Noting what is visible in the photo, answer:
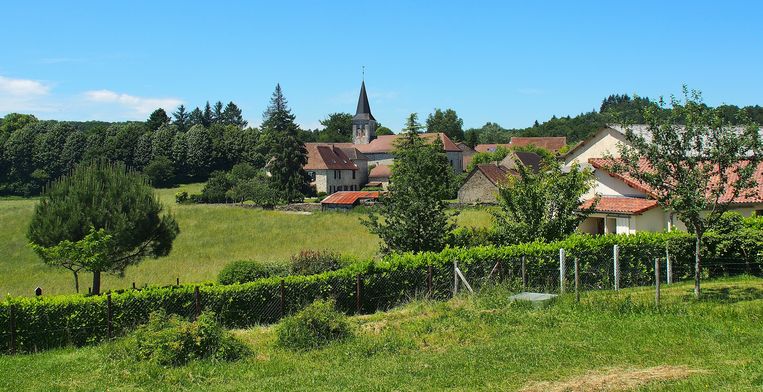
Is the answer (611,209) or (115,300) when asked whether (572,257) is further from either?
(115,300)

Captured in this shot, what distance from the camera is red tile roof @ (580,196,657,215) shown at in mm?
28953

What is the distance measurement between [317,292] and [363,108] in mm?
97962

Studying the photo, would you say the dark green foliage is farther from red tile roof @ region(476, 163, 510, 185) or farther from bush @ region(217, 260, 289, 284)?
bush @ region(217, 260, 289, 284)

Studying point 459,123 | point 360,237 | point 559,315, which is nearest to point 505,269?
point 559,315

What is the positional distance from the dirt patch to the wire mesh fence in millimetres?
5490

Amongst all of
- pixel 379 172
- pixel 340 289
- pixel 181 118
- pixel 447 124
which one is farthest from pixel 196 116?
pixel 340 289

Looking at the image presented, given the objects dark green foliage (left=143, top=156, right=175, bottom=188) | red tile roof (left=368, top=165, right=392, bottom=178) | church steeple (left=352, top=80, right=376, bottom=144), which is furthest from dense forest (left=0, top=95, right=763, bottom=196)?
church steeple (left=352, top=80, right=376, bottom=144)

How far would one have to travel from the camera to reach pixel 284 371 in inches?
479

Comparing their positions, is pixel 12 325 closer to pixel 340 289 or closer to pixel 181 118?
pixel 340 289

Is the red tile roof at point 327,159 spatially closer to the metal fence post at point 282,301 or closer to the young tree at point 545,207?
the young tree at point 545,207

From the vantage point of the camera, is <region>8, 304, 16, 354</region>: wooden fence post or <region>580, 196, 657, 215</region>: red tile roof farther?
<region>580, 196, 657, 215</region>: red tile roof

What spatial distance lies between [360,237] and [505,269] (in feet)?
68.5

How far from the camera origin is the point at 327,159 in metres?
88.2

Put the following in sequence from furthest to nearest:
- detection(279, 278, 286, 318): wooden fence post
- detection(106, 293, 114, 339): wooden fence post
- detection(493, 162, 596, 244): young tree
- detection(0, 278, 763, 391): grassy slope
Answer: detection(493, 162, 596, 244): young tree → detection(279, 278, 286, 318): wooden fence post → detection(106, 293, 114, 339): wooden fence post → detection(0, 278, 763, 391): grassy slope
